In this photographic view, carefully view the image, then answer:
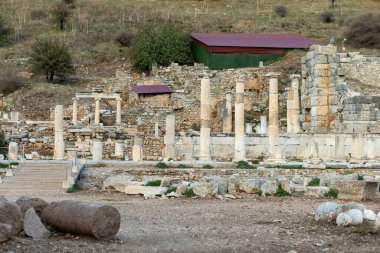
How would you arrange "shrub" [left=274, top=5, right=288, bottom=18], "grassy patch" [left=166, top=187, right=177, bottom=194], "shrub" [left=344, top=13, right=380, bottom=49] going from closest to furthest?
"grassy patch" [left=166, top=187, right=177, bottom=194], "shrub" [left=344, top=13, right=380, bottom=49], "shrub" [left=274, top=5, right=288, bottom=18]

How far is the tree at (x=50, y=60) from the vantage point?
60.6m

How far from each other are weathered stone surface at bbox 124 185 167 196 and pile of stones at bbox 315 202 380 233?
752cm

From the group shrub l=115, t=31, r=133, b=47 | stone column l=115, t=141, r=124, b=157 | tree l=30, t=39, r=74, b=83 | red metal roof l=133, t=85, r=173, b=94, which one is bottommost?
stone column l=115, t=141, r=124, b=157

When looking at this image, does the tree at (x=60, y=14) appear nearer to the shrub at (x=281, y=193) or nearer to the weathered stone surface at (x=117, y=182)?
the weathered stone surface at (x=117, y=182)

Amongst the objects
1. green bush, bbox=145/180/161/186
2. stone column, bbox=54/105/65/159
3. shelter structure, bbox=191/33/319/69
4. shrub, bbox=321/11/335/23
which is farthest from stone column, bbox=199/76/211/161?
shrub, bbox=321/11/335/23

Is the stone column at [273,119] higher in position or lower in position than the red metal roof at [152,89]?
lower

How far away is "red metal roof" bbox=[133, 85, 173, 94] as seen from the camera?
5747cm

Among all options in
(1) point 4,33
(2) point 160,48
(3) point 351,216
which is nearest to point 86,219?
(3) point 351,216

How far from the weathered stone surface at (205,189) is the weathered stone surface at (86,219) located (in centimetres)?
889

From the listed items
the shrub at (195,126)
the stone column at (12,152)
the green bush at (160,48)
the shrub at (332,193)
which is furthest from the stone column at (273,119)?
the green bush at (160,48)

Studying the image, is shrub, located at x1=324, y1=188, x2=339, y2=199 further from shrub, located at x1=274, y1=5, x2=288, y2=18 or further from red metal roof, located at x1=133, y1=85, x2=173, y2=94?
shrub, located at x1=274, y1=5, x2=288, y2=18

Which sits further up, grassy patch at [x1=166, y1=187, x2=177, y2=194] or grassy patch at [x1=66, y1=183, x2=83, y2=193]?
grassy patch at [x1=166, y1=187, x2=177, y2=194]

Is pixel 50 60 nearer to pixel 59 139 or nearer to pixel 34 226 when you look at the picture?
pixel 59 139

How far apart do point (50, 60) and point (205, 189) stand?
131ft
